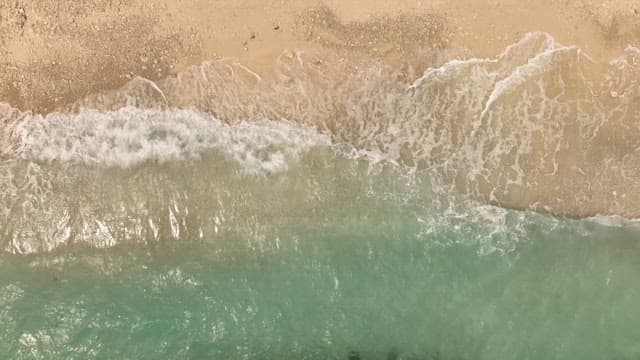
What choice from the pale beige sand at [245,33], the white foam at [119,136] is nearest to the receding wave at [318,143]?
the white foam at [119,136]

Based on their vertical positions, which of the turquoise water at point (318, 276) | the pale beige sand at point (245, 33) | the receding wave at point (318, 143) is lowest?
the turquoise water at point (318, 276)

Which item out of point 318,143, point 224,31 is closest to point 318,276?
point 318,143

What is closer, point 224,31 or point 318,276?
point 224,31

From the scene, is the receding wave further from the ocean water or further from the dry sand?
the dry sand

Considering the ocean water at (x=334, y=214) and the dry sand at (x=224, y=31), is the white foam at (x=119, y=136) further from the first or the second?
the dry sand at (x=224, y=31)

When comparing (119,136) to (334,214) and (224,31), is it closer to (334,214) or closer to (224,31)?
(224,31)

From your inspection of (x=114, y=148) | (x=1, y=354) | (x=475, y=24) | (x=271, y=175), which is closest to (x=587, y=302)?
(x=475, y=24)

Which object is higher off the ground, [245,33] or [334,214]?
[245,33]
